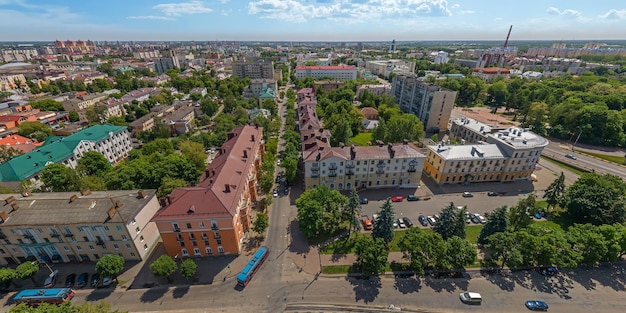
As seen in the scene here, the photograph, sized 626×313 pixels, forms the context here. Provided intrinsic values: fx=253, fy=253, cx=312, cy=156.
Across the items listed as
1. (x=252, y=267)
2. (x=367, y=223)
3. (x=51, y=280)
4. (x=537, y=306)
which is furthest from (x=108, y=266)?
(x=537, y=306)

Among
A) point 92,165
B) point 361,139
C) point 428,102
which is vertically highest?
point 428,102

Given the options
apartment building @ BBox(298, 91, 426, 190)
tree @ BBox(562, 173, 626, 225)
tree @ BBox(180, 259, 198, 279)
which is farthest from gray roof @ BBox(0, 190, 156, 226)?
tree @ BBox(562, 173, 626, 225)

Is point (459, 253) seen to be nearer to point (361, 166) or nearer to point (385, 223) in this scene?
point (385, 223)

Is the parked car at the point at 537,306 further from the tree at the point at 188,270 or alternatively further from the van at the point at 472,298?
the tree at the point at 188,270

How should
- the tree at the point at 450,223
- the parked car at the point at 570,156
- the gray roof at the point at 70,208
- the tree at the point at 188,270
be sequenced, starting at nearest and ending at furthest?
the tree at the point at 188,270, the gray roof at the point at 70,208, the tree at the point at 450,223, the parked car at the point at 570,156

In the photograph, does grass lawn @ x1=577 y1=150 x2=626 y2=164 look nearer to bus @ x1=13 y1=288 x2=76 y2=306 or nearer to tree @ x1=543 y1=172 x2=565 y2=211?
tree @ x1=543 y1=172 x2=565 y2=211

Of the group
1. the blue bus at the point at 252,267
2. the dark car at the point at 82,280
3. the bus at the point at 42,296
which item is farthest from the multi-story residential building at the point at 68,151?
the blue bus at the point at 252,267

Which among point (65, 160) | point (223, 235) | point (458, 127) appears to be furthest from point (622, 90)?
point (65, 160)
